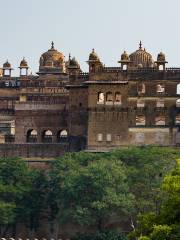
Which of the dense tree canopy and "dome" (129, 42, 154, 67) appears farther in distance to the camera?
"dome" (129, 42, 154, 67)

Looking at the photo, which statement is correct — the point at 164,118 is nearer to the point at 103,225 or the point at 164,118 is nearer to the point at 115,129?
the point at 115,129

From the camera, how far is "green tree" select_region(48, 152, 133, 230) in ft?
235

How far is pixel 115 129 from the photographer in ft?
271

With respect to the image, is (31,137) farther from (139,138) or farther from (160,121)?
(160,121)

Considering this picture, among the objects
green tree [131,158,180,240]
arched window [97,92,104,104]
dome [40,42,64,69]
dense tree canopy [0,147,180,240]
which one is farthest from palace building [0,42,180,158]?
green tree [131,158,180,240]

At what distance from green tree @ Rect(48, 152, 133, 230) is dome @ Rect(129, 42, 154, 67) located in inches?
733

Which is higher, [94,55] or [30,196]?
[94,55]

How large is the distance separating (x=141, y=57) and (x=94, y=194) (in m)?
23.6

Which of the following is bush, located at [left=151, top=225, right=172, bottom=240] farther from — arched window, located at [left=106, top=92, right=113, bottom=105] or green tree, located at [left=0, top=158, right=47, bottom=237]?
arched window, located at [left=106, top=92, right=113, bottom=105]

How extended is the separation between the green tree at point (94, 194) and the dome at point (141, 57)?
1862cm

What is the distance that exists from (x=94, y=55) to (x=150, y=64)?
9.30 meters

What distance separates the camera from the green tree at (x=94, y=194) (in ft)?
235

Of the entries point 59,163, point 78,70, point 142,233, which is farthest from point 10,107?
point 142,233

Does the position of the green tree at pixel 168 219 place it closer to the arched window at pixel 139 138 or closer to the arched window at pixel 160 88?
the arched window at pixel 139 138
